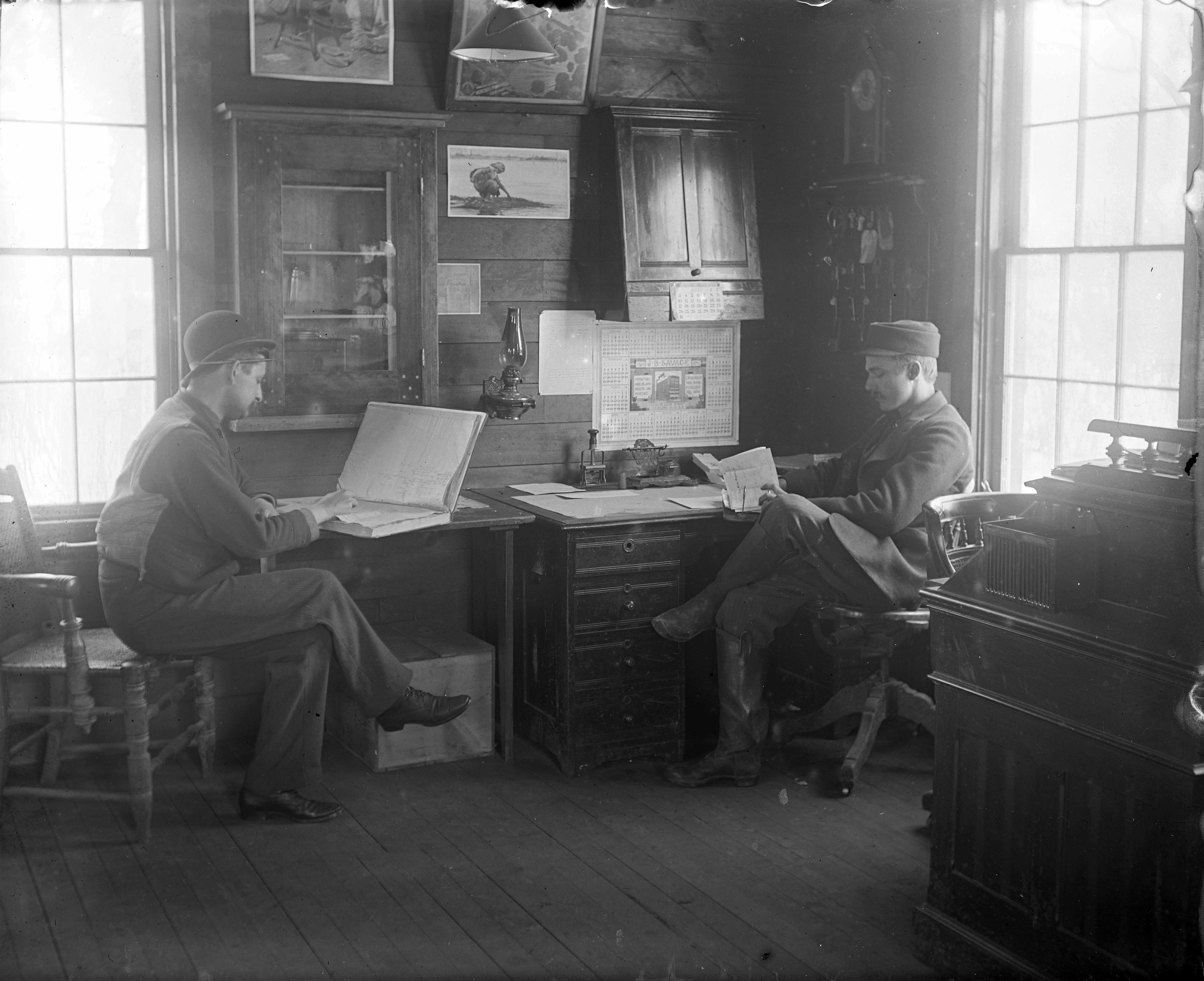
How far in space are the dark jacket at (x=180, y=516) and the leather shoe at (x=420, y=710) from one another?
0.67m

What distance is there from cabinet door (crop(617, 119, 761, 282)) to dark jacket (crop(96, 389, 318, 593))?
1.85m

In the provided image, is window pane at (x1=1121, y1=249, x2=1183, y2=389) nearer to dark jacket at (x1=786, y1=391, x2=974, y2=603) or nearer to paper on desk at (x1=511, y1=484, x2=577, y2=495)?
dark jacket at (x1=786, y1=391, x2=974, y2=603)

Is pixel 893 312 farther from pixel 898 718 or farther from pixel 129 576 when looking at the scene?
pixel 129 576

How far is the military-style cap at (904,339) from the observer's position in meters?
4.58

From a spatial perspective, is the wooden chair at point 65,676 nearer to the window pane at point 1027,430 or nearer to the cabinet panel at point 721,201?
the cabinet panel at point 721,201

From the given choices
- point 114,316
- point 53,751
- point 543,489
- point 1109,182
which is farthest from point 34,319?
point 1109,182

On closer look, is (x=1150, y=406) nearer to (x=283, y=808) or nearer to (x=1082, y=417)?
(x=1082, y=417)

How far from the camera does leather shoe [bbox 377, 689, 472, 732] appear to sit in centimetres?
450

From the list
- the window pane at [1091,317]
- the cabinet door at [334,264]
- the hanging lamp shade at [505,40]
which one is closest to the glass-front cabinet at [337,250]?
the cabinet door at [334,264]

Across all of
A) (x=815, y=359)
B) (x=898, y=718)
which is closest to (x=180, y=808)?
(x=898, y=718)

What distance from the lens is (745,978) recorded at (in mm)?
3240

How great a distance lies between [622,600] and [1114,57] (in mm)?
2352

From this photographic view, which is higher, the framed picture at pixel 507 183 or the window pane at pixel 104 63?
the window pane at pixel 104 63

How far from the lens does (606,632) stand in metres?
4.72
